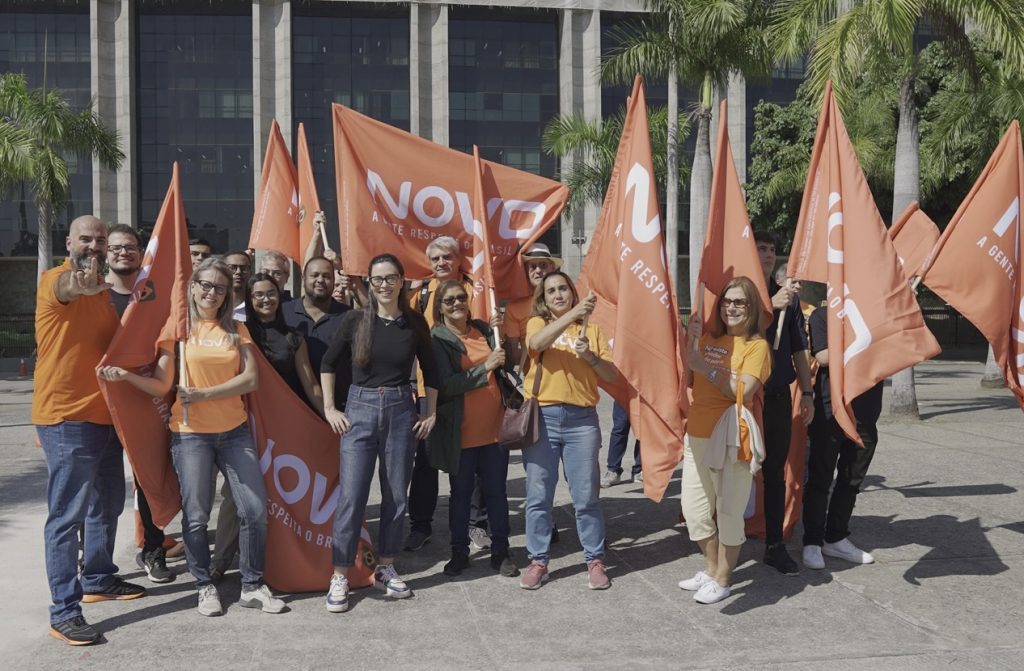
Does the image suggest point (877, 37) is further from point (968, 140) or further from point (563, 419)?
Result: point (968, 140)

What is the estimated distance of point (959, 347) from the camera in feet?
102

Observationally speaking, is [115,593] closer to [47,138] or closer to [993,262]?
[993,262]

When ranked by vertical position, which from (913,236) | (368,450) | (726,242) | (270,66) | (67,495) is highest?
(270,66)

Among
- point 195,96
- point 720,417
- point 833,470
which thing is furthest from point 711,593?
point 195,96

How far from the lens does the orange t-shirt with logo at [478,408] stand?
18.5 ft

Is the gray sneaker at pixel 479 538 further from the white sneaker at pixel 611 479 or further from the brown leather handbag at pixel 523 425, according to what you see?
the white sneaker at pixel 611 479

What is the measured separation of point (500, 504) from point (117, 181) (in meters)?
41.6

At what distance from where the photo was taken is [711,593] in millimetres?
Result: 5109

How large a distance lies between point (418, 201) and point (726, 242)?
7.36ft

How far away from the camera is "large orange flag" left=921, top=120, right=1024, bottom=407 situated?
5969 millimetres

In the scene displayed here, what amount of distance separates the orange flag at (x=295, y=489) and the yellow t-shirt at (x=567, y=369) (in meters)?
1.33

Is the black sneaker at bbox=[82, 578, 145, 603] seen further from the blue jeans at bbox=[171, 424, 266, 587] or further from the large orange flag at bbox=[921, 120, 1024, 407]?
the large orange flag at bbox=[921, 120, 1024, 407]

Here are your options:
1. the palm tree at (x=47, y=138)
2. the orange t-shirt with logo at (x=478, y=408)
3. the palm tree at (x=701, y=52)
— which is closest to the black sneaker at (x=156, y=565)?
the orange t-shirt with logo at (x=478, y=408)

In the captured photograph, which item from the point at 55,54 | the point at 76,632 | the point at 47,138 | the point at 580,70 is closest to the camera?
the point at 76,632
